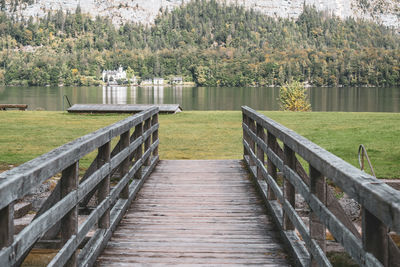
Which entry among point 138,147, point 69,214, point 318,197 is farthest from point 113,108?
point 318,197

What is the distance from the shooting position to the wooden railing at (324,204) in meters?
2.23

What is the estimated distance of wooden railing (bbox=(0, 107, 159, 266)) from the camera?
239cm

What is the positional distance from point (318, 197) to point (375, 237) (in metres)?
1.19

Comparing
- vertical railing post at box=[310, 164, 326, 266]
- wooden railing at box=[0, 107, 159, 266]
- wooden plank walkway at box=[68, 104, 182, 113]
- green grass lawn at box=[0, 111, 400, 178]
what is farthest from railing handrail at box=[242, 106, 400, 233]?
wooden plank walkway at box=[68, 104, 182, 113]

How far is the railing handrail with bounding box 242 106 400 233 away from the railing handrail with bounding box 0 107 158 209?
1.70m

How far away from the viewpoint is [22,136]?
54.5 ft

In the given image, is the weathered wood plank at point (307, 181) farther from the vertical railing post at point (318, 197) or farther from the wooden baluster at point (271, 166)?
the vertical railing post at point (318, 197)

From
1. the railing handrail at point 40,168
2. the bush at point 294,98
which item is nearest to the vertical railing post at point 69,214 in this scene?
the railing handrail at point 40,168

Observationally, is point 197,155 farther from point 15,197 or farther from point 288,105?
point 288,105

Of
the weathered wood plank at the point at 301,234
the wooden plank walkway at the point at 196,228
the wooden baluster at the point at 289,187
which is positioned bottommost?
the wooden plank walkway at the point at 196,228

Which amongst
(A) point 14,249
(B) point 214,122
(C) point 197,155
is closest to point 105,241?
(A) point 14,249

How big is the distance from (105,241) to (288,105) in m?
41.6

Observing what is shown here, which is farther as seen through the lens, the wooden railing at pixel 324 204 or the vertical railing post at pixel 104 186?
the vertical railing post at pixel 104 186

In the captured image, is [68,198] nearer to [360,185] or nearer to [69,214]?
[69,214]
